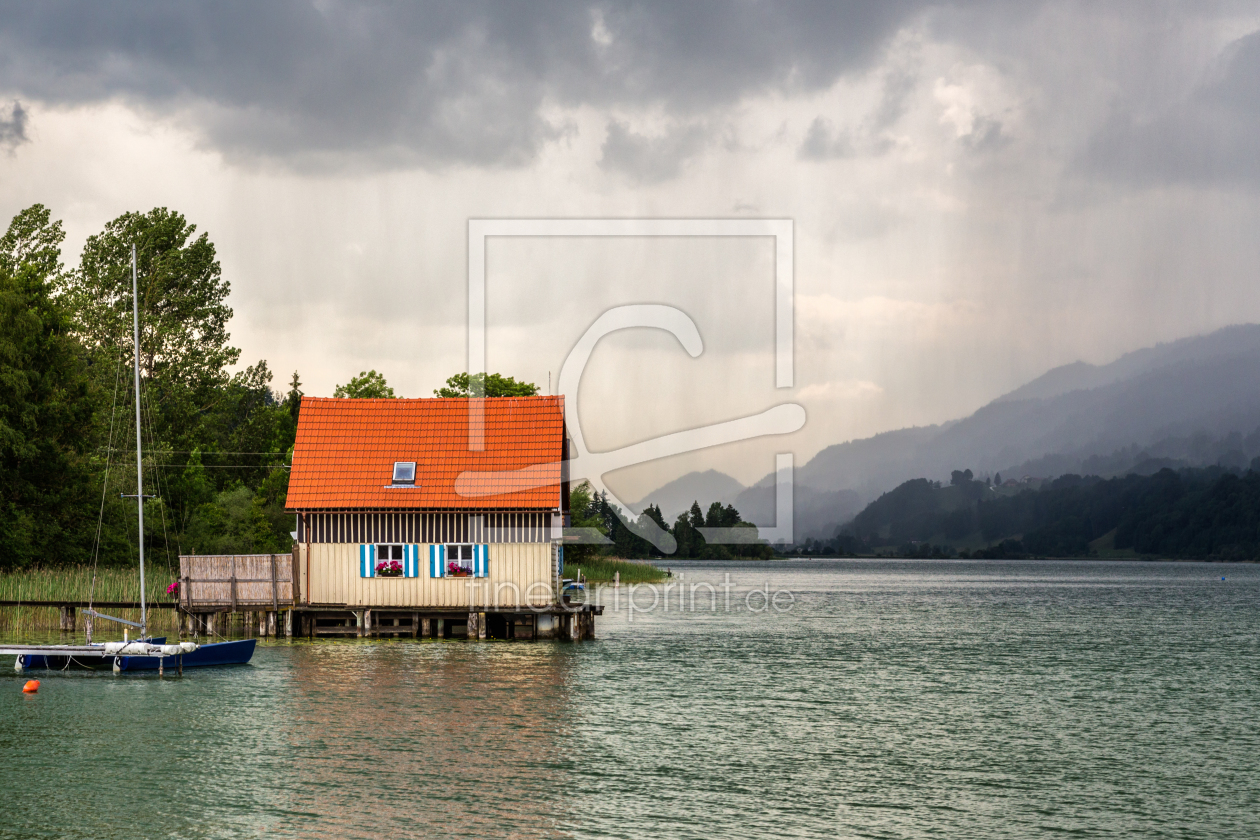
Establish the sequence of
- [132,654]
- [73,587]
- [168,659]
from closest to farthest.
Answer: [132,654] → [168,659] → [73,587]

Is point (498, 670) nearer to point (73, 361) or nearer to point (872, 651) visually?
point (872, 651)

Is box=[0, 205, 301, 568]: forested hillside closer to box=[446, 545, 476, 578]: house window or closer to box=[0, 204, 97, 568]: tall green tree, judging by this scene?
box=[0, 204, 97, 568]: tall green tree

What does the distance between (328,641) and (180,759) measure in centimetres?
2060

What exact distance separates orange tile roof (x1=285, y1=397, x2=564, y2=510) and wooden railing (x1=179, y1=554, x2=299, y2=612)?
2.68 metres

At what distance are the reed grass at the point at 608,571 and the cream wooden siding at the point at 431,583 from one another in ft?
176

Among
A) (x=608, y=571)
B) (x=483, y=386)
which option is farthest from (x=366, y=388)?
(x=608, y=571)

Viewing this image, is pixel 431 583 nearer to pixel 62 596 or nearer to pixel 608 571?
pixel 62 596

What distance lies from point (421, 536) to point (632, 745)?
60.0 ft

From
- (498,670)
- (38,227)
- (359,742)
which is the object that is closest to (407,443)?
(498,670)

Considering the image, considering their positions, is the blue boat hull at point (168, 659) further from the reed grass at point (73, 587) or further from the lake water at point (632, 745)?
the reed grass at point (73, 587)

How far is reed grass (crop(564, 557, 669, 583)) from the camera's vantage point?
344ft

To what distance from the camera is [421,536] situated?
44312 mm

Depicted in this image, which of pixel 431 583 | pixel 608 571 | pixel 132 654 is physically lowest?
pixel 608 571

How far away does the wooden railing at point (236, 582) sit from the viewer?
44938 millimetres
